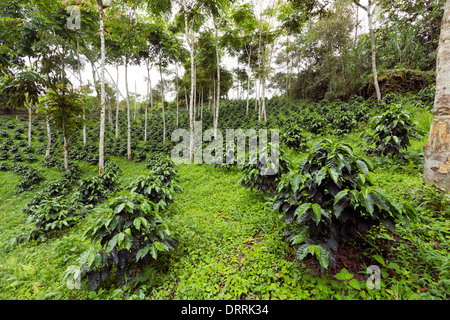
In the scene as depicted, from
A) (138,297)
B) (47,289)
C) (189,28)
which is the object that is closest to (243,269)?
(138,297)

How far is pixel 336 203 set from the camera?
6.08 ft

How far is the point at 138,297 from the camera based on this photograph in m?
2.05

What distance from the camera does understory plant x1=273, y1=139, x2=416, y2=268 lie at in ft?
5.69

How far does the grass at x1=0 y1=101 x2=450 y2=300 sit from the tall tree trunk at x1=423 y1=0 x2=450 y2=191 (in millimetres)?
359

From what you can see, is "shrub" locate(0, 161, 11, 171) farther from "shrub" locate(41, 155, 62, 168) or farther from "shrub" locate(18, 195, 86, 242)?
"shrub" locate(18, 195, 86, 242)

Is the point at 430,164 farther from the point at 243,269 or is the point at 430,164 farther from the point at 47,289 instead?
the point at 47,289

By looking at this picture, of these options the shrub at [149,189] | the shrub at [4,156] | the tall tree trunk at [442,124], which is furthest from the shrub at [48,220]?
the shrub at [4,156]

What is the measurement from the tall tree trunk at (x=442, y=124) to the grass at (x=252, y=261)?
359 mm

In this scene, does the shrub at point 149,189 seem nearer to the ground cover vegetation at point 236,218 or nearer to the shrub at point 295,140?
the ground cover vegetation at point 236,218

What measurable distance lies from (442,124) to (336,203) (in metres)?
2.56

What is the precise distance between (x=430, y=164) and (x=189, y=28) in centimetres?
1161

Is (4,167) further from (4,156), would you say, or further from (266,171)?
(266,171)

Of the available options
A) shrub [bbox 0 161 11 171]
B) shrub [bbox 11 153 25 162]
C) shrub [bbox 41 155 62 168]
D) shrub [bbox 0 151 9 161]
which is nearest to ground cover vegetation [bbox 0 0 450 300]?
shrub [bbox 41 155 62 168]

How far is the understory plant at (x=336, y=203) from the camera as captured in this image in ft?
5.69
